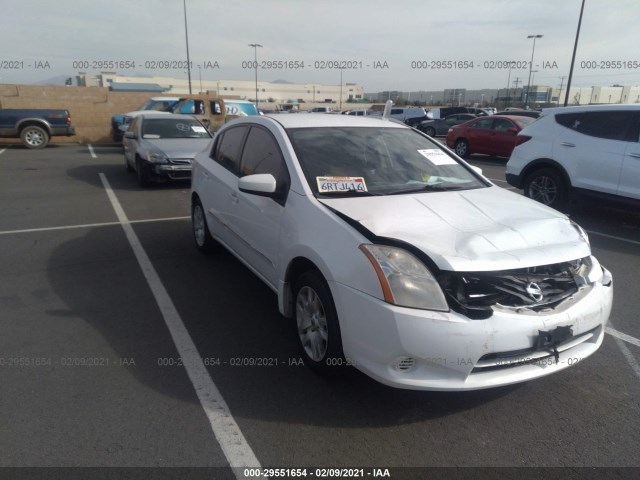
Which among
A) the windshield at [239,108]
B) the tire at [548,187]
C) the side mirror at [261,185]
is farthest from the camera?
the windshield at [239,108]

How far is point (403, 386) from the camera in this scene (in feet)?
8.53

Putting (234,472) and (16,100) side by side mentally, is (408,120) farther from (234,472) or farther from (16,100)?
(234,472)

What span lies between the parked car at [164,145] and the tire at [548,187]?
6.50 metres

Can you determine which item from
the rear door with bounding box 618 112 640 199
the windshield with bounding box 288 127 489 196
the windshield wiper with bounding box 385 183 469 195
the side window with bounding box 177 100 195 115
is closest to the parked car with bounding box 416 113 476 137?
the side window with bounding box 177 100 195 115

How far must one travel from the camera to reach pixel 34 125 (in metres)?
17.2

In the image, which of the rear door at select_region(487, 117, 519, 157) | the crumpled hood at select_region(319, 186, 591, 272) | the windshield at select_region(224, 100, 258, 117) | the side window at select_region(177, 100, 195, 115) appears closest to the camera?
the crumpled hood at select_region(319, 186, 591, 272)

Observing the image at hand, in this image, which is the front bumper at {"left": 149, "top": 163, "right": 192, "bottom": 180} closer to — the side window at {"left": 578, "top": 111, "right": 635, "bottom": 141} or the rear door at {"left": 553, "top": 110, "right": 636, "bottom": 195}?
the rear door at {"left": 553, "top": 110, "right": 636, "bottom": 195}

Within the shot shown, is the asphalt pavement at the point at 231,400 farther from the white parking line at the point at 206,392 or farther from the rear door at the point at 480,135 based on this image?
the rear door at the point at 480,135

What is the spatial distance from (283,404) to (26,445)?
4.65 feet

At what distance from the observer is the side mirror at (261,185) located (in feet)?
11.6

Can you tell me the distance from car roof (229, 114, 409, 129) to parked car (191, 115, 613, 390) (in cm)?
8

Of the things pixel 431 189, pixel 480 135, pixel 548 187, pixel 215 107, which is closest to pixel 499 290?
pixel 431 189

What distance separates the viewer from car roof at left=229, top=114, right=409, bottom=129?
416 cm

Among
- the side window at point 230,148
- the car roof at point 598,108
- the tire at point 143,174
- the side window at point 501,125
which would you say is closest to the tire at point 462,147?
the side window at point 501,125
